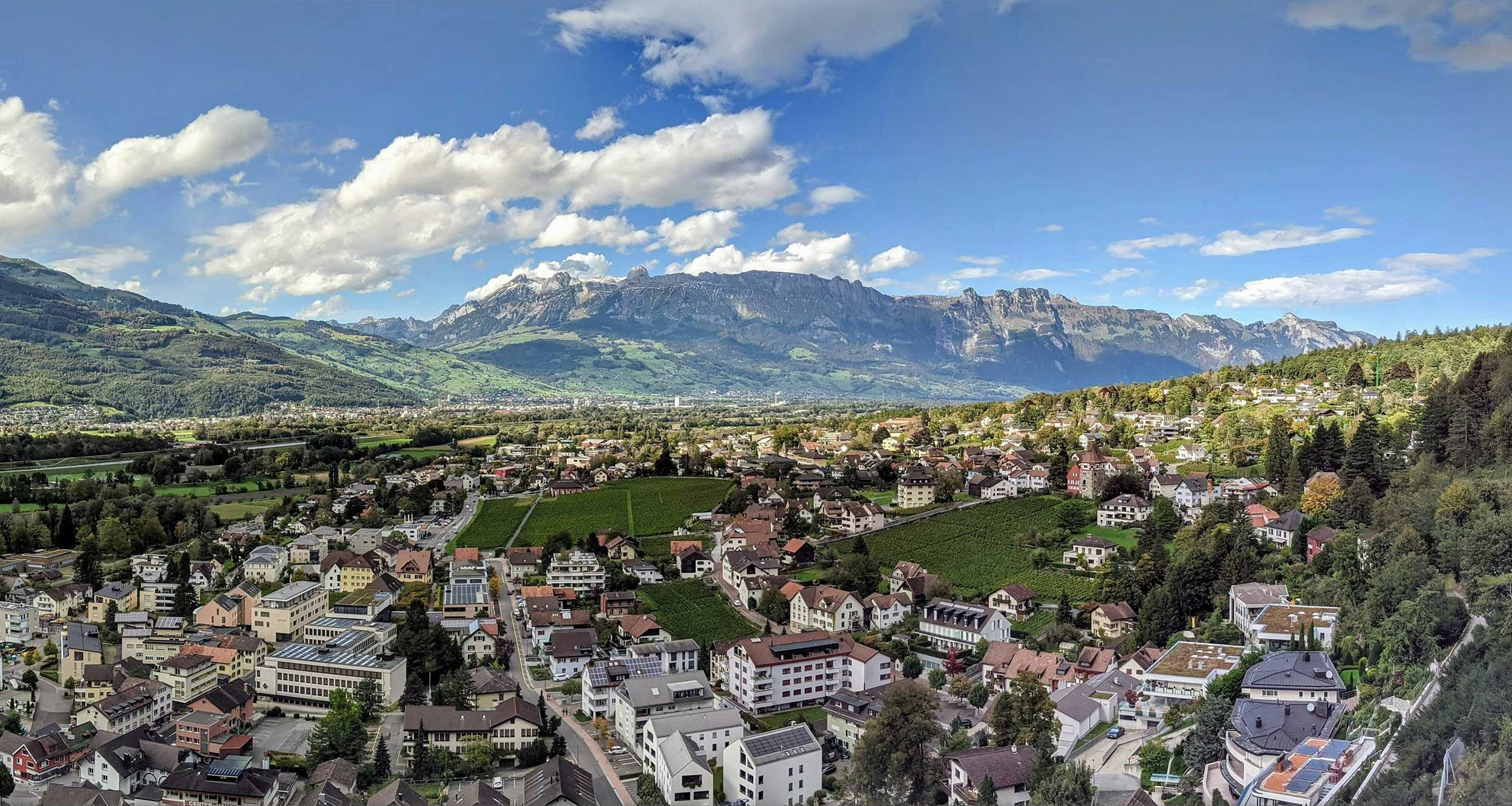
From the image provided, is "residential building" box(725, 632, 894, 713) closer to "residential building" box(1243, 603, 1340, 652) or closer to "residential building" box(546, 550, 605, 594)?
"residential building" box(1243, 603, 1340, 652)

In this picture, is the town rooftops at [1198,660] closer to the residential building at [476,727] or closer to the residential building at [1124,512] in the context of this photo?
the residential building at [476,727]

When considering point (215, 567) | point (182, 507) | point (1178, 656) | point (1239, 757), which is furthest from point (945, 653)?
point (182, 507)

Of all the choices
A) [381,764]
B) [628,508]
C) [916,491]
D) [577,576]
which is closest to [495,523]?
[628,508]

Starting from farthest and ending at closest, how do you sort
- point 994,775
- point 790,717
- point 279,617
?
point 279,617, point 790,717, point 994,775

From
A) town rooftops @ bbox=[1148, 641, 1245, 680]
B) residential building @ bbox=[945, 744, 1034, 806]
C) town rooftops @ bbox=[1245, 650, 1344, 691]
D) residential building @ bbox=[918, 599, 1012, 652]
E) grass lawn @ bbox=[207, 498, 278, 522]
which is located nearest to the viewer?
residential building @ bbox=[945, 744, 1034, 806]

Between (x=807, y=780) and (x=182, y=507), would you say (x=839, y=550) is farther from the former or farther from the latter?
(x=182, y=507)

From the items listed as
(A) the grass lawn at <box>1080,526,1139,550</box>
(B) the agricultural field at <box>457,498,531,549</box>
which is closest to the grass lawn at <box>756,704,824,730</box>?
(A) the grass lawn at <box>1080,526,1139,550</box>

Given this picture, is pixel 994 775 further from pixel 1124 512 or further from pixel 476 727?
pixel 1124 512
